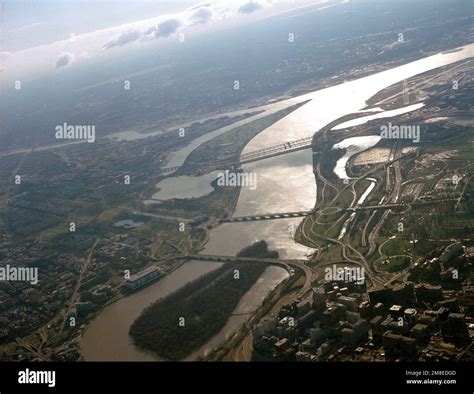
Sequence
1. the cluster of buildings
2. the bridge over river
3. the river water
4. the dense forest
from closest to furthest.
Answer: the cluster of buildings → the dense forest → the river water → the bridge over river

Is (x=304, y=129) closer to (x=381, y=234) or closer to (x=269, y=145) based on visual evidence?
(x=269, y=145)

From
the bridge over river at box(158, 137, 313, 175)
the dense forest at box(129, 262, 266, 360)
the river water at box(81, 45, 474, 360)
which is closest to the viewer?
the dense forest at box(129, 262, 266, 360)

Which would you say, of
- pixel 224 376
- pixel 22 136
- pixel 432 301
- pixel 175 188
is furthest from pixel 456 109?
pixel 22 136

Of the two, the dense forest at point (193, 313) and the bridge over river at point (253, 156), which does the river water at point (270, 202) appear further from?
the bridge over river at point (253, 156)

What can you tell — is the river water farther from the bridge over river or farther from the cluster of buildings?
the cluster of buildings

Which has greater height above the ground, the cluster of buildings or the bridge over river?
the bridge over river

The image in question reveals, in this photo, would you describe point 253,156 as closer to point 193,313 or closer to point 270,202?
point 270,202

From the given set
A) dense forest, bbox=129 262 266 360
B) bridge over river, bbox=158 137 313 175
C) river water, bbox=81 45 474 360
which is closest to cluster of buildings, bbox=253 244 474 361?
dense forest, bbox=129 262 266 360

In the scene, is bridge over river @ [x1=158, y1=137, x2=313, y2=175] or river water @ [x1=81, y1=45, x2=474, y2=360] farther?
bridge over river @ [x1=158, y1=137, x2=313, y2=175]

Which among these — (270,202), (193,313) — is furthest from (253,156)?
(193,313)
